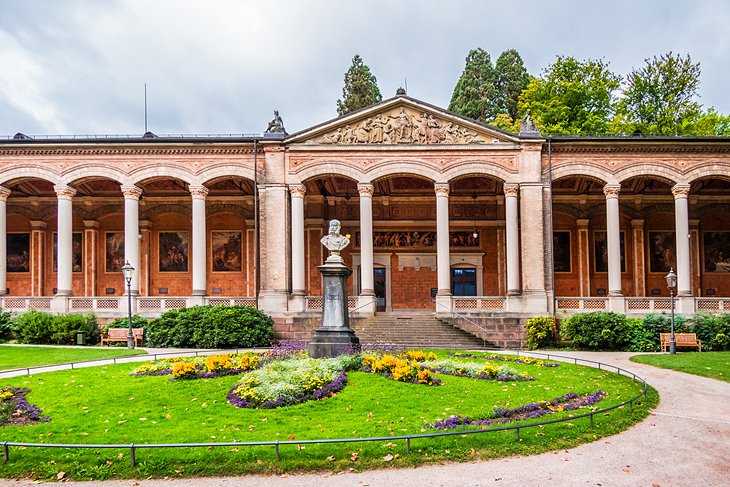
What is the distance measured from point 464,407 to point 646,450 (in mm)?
3225

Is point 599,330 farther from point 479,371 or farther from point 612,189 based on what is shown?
point 479,371

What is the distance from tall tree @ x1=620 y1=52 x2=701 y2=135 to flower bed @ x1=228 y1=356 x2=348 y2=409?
36006 mm

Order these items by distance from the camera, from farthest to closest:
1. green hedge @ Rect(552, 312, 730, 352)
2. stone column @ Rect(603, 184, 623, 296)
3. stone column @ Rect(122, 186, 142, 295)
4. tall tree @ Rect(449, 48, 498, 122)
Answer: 1. tall tree @ Rect(449, 48, 498, 122)
2. stone column @ Rect(122, 186, 142, 295)
3. stone column @ Rect(603, 184, 623, 296)
4. green hedge @ Rect(552, 312, 730, 352)

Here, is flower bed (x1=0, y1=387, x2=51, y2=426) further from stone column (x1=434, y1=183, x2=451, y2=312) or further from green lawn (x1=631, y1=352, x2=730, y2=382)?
stone column (x1=434, y1=183, x2=451, y2=312)

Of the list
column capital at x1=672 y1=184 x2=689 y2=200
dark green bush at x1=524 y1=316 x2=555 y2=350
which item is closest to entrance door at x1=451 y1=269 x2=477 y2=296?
dark green bush at x1=524 y1=316 x2=555 y2=350

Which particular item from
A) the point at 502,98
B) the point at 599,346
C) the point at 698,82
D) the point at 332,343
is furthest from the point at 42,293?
the point at 698,82

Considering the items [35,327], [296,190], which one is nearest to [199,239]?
[296,190]

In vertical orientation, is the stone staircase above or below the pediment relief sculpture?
below

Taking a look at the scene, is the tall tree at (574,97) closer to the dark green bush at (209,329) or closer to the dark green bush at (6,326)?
the dark green bush at (209,329)

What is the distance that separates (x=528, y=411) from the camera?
1041 cm

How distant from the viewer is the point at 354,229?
110 feet

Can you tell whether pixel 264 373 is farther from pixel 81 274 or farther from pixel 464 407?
pixel 81 274

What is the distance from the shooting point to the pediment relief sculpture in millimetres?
27422

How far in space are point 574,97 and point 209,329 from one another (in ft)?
105
